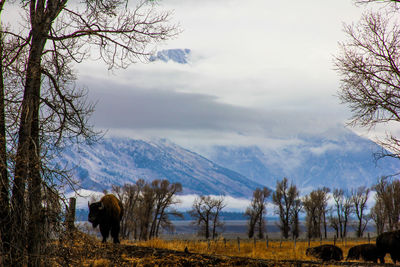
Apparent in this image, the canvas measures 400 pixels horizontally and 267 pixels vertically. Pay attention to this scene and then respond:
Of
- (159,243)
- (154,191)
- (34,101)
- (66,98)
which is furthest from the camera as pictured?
(154,191)

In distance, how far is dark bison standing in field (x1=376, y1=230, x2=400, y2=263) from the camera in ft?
62.5

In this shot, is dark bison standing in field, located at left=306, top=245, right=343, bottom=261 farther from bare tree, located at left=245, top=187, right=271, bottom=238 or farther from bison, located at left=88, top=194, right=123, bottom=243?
bare tree, located at left=245, top=187, right=271, bottom=238

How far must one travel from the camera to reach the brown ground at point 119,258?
843cm

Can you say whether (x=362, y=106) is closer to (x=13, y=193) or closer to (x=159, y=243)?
(x=159, y=243)

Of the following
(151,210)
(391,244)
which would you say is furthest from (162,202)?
(391,244)

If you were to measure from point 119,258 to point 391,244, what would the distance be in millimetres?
13768

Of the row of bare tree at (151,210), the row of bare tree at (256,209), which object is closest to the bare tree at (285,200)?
the row of bare tree at (256,209)

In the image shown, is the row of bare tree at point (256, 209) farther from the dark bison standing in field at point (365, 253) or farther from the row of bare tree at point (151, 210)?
the dark bison standing in field at point (365, 253)

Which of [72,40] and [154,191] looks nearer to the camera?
[72,40]

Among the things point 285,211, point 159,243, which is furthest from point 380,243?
point 285,211

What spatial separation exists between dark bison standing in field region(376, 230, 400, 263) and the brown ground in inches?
354

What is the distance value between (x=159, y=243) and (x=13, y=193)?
10480 mm

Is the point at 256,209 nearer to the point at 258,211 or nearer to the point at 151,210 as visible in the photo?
the point at 258,211

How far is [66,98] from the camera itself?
10.4 m
